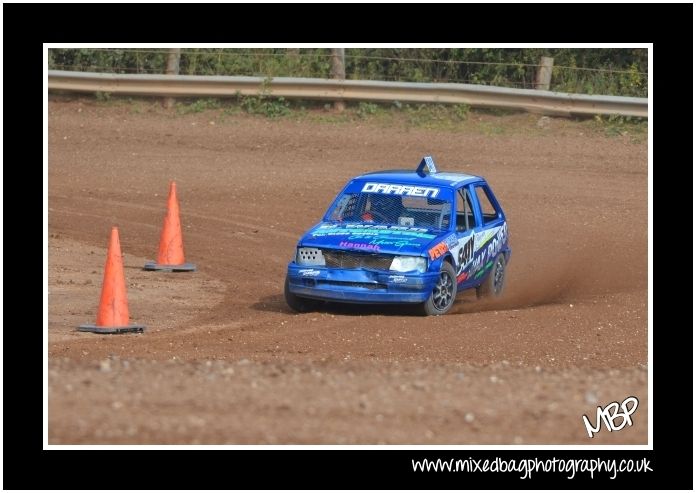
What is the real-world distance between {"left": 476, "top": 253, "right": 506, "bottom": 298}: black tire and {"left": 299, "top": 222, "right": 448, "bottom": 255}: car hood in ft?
4.48

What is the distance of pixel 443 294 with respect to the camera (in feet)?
41.4

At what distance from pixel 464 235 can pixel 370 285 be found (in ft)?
5.09

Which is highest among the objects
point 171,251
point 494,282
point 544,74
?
point 544,74

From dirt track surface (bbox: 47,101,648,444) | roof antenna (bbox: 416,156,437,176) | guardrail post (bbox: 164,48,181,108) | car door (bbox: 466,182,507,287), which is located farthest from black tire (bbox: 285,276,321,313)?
guardrail post (bbox: 164,48,181,108)

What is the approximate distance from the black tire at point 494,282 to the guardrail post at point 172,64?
11741 mm

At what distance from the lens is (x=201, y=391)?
802cm

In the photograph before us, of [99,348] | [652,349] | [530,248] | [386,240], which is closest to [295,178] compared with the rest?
[530,248]

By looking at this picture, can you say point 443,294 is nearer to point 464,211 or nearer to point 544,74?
point 464,211

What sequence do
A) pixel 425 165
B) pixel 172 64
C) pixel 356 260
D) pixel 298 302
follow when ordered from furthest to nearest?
pixel 172 64, pixel 425 165, pixel 298 302, pixel 356 260

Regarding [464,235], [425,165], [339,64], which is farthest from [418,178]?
[339,64]

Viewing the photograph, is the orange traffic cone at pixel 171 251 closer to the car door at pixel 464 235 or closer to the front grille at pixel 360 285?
the front grille at pixel 360 285

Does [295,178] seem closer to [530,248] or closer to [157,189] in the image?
[157,189]

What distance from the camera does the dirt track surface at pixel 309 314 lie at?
762 centimetres

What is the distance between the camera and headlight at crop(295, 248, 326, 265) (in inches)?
492
